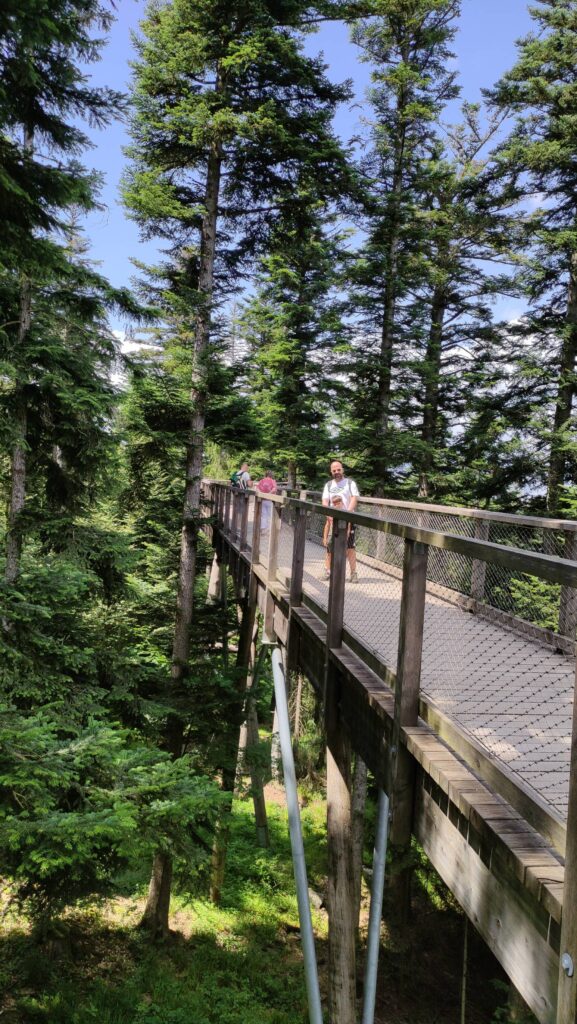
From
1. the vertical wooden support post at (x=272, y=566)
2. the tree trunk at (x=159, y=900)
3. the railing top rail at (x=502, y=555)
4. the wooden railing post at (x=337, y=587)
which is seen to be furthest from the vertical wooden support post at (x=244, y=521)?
the railing top rail at (x=502, y=555)

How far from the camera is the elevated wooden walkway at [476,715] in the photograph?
1.95 meters

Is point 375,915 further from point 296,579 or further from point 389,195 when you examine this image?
point 389,195

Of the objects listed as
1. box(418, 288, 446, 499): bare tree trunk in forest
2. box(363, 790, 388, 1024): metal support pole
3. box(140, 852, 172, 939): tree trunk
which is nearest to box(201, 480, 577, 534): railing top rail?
box(363, 790, 388, 1024): metal support pole

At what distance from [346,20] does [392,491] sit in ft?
34.7

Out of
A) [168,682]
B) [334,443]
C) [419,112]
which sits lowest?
[168,682]

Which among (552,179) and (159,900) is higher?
(552,179)

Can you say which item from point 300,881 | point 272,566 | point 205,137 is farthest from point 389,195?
point 300,881

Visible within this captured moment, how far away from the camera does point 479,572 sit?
257 inches

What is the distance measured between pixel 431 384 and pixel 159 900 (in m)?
14.5

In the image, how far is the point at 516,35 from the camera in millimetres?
14391

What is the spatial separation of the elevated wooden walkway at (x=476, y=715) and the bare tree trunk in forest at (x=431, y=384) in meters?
10.7

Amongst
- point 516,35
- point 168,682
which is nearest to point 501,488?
point 168,682

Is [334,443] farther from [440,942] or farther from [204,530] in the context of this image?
[440,942]

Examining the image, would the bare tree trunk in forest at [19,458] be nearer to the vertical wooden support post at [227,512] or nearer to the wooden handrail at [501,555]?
the wooden handrail at [501,555]
